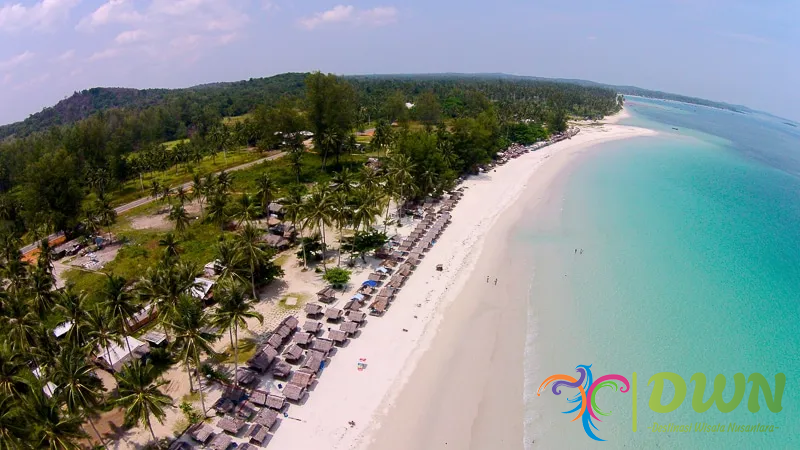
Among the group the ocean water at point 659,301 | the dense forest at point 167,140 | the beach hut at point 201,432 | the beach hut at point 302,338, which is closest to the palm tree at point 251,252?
the beach hut at point 302,338

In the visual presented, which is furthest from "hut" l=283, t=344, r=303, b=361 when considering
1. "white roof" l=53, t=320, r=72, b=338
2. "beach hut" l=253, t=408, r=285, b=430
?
"white roof" l=53, t=320, r=72, b=338

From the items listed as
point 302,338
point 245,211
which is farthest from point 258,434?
point 245,211

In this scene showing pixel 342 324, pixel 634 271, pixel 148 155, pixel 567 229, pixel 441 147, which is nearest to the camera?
pixel 342 324

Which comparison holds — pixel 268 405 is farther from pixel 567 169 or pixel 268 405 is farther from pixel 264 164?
pixel 567 169

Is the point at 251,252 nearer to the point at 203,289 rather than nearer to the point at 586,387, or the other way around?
the point at 203,289

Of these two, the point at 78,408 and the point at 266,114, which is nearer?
the point at 78,408

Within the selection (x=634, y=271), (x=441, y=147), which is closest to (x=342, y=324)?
(x=634, y=271)

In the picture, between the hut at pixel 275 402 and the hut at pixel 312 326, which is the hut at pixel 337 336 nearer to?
the hut at pixel 312 326
